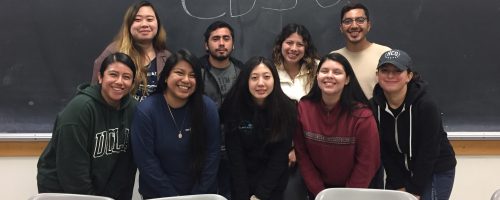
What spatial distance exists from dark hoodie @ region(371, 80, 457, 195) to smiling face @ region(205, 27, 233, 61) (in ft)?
2.99

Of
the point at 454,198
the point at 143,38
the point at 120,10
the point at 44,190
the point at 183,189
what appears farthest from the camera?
the point at 454,198

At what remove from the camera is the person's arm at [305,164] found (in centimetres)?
228

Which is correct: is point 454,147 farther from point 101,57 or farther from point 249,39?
point 101,57

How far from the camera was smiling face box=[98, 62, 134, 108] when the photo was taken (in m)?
2.01

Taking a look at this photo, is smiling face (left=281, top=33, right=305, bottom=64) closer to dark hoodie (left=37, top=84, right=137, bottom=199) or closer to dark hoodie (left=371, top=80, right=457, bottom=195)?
dark hoodie (left=371, top=80, right=457, bottom=195)

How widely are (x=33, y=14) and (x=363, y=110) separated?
212 cm

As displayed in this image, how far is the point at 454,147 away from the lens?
9.27 ft

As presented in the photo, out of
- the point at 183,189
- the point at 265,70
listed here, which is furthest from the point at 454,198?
the point at 183,189

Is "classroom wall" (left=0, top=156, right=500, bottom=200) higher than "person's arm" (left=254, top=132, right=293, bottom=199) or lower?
lower

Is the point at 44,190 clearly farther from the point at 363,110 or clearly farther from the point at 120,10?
the point at 363,110

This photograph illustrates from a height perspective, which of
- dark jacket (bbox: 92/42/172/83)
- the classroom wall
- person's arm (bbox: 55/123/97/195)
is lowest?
the classroom wall

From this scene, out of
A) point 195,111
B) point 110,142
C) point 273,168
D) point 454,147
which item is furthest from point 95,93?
point 454,147

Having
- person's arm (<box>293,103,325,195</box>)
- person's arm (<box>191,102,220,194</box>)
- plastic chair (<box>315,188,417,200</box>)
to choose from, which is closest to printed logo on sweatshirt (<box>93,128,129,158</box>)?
person's arm (<box>191,102,220,194</box>)

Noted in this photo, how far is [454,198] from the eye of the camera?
9.66 feet
